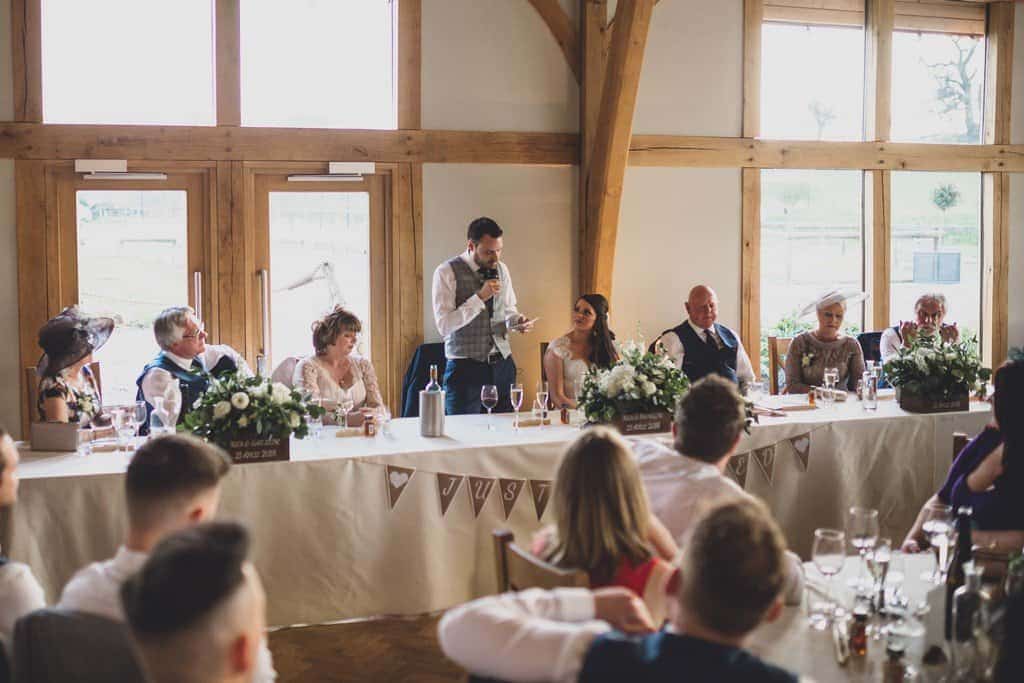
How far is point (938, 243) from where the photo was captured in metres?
7.76

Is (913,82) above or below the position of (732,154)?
above

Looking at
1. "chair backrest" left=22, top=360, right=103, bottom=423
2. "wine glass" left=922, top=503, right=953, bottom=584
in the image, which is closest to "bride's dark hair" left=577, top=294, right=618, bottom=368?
"chair backrest" left=22, top=360, right=103, bottom=423

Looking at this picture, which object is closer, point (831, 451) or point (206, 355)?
point (831, 451)

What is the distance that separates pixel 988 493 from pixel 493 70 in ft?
14.4

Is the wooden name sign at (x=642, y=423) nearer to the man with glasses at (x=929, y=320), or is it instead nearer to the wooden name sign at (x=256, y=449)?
the wooden name sign at (x=256, y=449)

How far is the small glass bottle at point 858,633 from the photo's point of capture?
7.10ft

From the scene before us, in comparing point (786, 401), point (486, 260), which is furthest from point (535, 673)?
point (486, 260)

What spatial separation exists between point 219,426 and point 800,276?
4.89 m

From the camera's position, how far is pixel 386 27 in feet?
21.3

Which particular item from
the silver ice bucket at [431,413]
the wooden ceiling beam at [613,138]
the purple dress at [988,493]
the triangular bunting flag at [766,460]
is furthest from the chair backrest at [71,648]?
the wooden ceiling beam at [613,138]

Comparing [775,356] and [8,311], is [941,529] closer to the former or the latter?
[775,356]

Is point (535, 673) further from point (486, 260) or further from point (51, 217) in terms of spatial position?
point (51, 217)

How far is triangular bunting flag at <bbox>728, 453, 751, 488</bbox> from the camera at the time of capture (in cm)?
452

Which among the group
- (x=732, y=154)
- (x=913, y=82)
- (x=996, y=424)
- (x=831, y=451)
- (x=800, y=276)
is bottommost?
(x=831, y=451)
